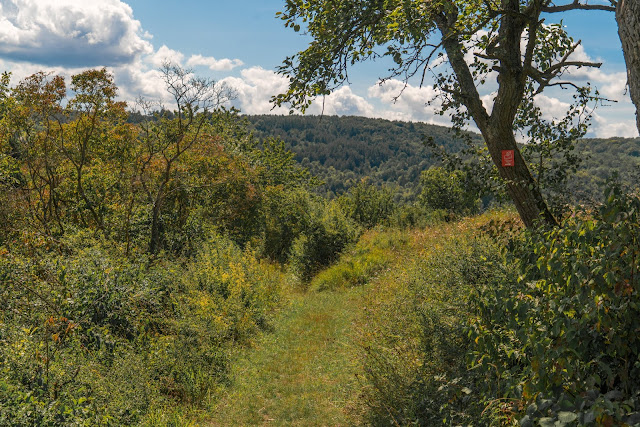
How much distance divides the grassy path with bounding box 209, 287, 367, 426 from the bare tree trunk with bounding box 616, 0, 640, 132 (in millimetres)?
4791

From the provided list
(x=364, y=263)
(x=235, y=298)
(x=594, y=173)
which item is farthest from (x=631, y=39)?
(x=364, y=263)

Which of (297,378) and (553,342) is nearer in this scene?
(553,342)

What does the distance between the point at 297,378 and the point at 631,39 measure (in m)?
6.79

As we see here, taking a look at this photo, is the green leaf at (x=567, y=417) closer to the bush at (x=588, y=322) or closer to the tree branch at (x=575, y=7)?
the bush at (x=588, y=322)

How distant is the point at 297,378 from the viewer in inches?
303

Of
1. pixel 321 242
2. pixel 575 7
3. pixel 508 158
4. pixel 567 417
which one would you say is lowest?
pixel 321 242

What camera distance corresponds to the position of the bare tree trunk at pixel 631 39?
3.06m

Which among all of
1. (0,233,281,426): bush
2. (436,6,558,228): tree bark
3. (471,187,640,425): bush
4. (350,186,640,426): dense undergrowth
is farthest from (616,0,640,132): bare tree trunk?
(0,233,281,426): bush

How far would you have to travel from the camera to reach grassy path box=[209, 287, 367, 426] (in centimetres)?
631

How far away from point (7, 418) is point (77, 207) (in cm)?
943

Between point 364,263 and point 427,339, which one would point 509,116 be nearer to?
point 427,339

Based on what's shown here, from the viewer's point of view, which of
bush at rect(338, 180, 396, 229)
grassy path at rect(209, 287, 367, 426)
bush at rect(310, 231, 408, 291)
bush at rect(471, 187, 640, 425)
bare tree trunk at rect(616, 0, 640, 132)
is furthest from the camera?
bush at rect(338, 180, 396, 229)

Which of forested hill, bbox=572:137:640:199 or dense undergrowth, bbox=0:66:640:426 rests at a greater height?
forested hill, bbox=572:137:640:199

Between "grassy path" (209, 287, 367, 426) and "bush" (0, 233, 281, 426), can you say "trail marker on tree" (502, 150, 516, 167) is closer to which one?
"grassy path" (209, 287, 367, 426)
